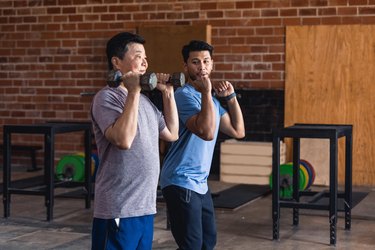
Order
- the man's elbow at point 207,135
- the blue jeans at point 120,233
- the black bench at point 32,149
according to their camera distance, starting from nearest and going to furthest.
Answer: the blue jeans at point 120,233 < the man's elbow at point 207,135 < the black bench at point 32,149

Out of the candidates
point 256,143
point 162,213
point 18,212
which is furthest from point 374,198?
point 18,212

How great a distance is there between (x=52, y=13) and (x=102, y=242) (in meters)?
7.28

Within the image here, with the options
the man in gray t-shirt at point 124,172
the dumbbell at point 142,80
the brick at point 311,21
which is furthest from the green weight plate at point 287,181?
the dumbbell at point 142,80

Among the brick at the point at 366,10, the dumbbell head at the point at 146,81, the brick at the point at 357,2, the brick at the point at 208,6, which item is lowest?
the dumbbell head at the point at 146,81

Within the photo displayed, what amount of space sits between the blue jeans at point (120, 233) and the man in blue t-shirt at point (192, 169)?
26.7 inches

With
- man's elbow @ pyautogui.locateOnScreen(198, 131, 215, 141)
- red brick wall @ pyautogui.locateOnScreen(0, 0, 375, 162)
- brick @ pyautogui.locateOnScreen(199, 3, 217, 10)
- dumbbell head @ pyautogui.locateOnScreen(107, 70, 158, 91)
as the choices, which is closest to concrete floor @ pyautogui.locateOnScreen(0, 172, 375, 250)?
man's elbow @ pyautogui.locateOnScreen(198, 131, 215, 141)

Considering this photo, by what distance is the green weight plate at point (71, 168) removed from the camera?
7.92 meters

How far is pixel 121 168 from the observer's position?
3.06 meters

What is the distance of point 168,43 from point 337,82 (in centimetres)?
210

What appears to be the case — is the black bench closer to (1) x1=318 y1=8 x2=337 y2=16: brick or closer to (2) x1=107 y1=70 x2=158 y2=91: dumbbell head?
(1) x1=318 y1=8 x2=337 y2=16: brick

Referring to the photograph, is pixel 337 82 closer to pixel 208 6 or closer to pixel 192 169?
pixel 208 6

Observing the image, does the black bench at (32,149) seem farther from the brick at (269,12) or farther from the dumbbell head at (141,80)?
Answer: the dumbbell head at (141,80)

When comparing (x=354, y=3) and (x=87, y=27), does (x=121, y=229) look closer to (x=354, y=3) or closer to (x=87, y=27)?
(x=354, y=3)

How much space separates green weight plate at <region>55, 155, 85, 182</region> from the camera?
792 centimetres
